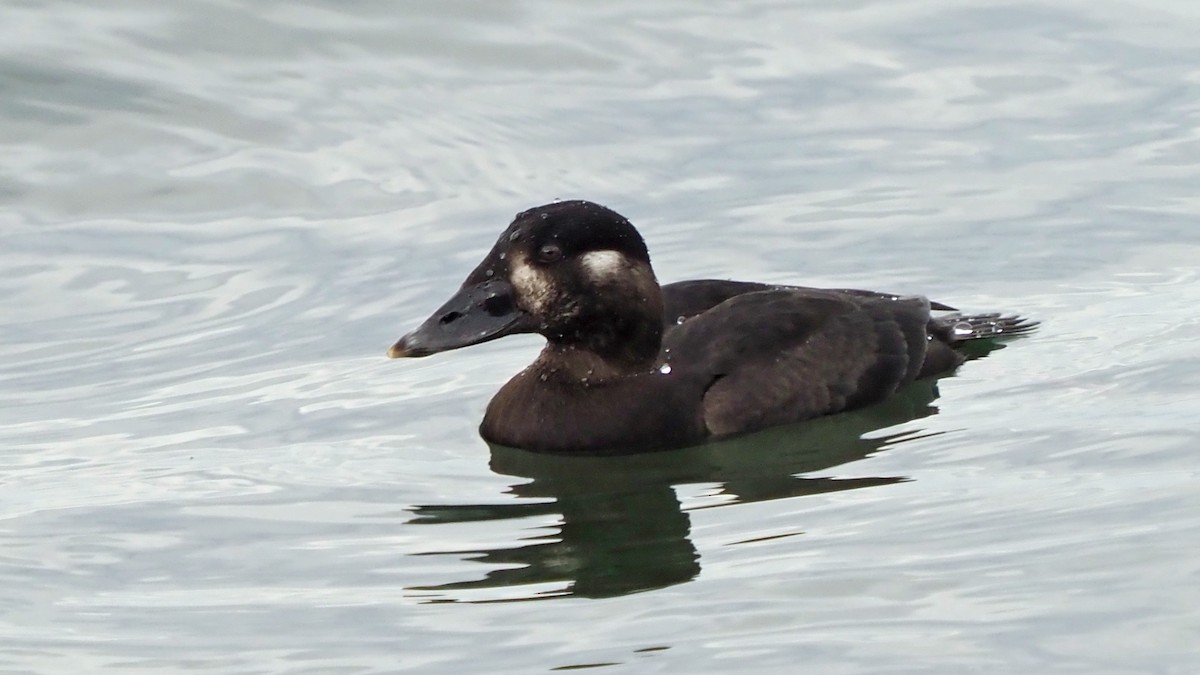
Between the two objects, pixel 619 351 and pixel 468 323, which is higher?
pixel 468 323

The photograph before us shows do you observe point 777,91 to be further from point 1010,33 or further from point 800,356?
point 800,356

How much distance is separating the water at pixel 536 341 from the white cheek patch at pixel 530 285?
58cm

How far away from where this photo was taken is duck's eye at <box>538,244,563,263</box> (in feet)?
25.1

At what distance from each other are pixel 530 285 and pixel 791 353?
1.04 m

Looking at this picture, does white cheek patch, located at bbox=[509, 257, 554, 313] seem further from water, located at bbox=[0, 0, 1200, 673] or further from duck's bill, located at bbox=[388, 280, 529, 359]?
water, located at bbox=[0, 0, 1200, 673]

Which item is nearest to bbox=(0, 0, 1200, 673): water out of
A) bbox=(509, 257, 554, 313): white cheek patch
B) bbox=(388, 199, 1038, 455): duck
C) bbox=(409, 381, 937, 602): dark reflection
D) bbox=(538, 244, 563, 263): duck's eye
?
bbox=(409, 381, 937, 602): dark reflection

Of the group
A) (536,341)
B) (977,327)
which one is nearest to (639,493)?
(977,327)

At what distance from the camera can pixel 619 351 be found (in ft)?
25.6

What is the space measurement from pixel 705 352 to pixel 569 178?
363 centimetres

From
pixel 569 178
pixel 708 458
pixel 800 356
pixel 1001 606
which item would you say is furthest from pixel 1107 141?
pixel 1001 606

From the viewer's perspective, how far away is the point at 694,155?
11570 millimetres

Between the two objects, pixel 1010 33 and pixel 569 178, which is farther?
pixel 1010 33

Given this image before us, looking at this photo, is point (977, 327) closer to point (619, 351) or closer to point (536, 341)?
point (619, 351)

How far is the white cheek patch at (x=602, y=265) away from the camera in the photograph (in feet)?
25.1
